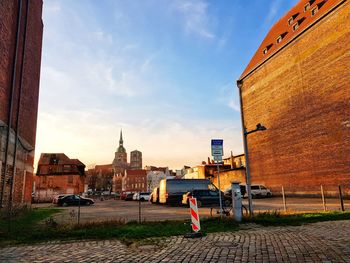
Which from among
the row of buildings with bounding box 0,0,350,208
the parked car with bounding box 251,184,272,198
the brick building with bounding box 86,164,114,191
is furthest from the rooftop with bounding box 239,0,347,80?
the brick building with bounding box 86,164,114,191

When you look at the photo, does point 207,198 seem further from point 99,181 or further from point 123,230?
point 99,181

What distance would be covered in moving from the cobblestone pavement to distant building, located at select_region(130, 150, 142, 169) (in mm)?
172680

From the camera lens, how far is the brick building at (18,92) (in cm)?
1758

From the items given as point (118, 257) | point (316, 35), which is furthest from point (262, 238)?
point (316, 35)

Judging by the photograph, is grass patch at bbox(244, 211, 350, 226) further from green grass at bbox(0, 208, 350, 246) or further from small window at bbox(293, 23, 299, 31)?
small window at bbox(293, 23, 299, 31)

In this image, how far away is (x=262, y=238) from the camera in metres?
8.21

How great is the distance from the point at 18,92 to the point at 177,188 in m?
14.8

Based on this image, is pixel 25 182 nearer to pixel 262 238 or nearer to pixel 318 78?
pixel 262 238

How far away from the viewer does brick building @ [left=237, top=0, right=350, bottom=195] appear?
89.9 ft

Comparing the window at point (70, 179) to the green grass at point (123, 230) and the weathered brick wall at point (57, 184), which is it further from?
the green grass at point (123, 230)

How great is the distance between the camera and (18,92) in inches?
827

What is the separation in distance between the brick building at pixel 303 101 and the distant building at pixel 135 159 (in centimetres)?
14174

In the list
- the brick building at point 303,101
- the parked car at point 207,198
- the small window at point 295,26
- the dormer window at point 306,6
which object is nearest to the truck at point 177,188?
the parked car at point 207,198

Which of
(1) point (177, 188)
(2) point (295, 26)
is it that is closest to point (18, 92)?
(1) point (177, 188)
